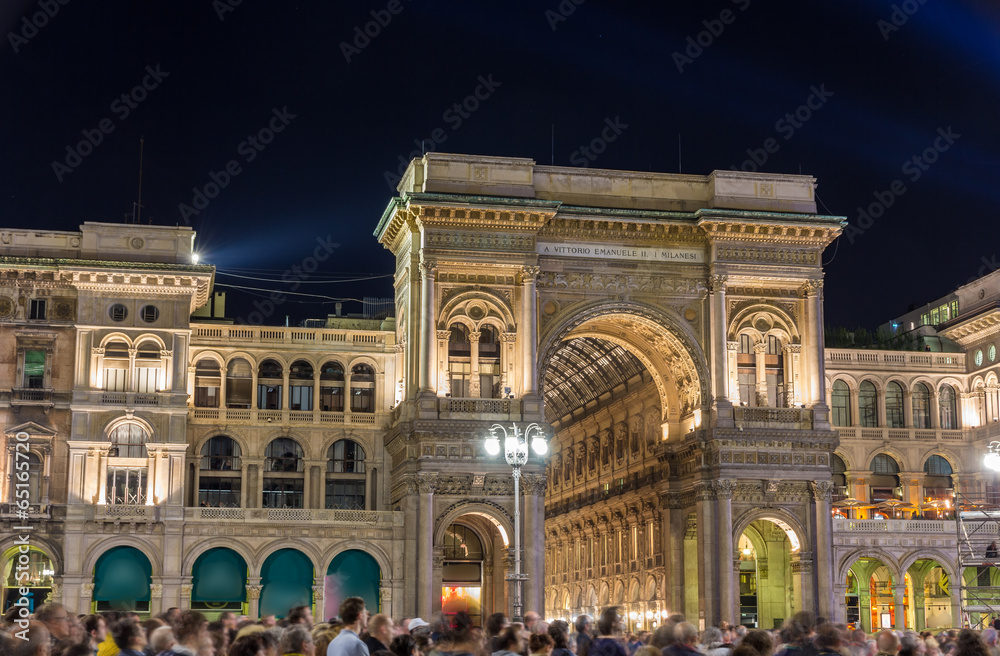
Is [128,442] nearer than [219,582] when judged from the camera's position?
No

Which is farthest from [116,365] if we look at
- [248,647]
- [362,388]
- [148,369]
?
[248,647]

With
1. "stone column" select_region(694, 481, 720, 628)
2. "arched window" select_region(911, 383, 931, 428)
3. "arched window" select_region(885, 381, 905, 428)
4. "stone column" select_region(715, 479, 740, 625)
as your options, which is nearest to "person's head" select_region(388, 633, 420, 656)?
"stone column" select_region(715, 479, 740, 625)

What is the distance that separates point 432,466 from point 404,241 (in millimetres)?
12521

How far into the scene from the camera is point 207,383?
232 feet

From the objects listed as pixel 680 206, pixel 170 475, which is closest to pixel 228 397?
pixel 170 475

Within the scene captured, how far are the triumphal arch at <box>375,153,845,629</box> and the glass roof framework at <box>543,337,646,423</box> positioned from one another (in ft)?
14.6

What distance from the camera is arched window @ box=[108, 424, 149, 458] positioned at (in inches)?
2537

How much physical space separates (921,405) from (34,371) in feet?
172

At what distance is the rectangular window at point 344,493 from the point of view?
71.1 metres

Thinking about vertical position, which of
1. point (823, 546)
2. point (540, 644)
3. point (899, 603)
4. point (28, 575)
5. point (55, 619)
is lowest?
point (899, 603)

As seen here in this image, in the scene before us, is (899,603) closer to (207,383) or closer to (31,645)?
(207,383)

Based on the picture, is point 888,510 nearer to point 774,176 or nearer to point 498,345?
point 774,176

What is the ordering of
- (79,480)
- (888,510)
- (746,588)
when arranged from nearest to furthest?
1. (79,480)
2. (746,588)
3. (888,510)

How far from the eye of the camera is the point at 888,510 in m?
82.2
